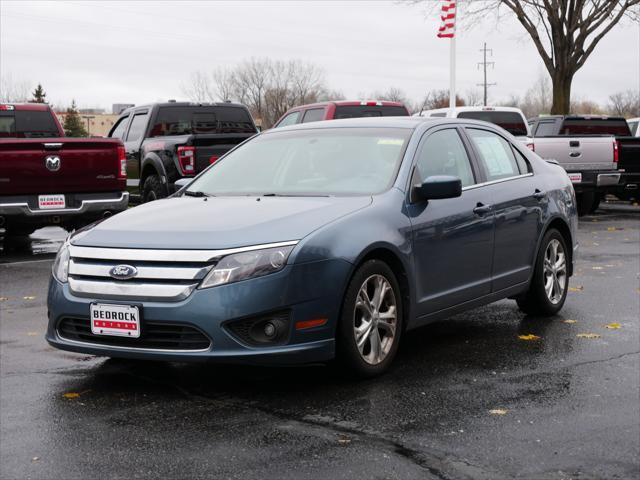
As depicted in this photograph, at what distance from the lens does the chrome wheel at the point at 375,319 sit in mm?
5621

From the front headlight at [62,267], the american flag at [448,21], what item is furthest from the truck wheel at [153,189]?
the american flag at [448,21]

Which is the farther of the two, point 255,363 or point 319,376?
point 319,376

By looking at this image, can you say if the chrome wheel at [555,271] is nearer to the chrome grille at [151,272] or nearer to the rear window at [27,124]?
the chrome grille at [151,272]

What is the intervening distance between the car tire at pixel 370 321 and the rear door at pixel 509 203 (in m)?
1.35

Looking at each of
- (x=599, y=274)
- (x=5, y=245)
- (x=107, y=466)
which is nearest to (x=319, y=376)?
(x=107, y=466)

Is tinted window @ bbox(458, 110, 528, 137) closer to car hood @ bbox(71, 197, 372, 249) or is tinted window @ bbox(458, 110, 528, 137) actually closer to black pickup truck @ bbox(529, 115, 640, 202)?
black pickup truck @ bbox(529, 115, 640, 202)

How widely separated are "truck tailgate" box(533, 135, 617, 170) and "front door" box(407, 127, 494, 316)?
11.3 metres

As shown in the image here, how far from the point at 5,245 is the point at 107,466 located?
10.7m

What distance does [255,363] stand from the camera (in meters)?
5.23

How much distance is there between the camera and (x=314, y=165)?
654 cm

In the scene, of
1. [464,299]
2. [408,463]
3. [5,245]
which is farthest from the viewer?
[5,245]

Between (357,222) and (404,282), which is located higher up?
(357,222)

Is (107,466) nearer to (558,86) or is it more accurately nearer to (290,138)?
(290,138)

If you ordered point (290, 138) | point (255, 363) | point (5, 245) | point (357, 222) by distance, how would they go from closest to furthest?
point (255, 363) < point (357, 222) < point (290, 138) < point (5, 245)
